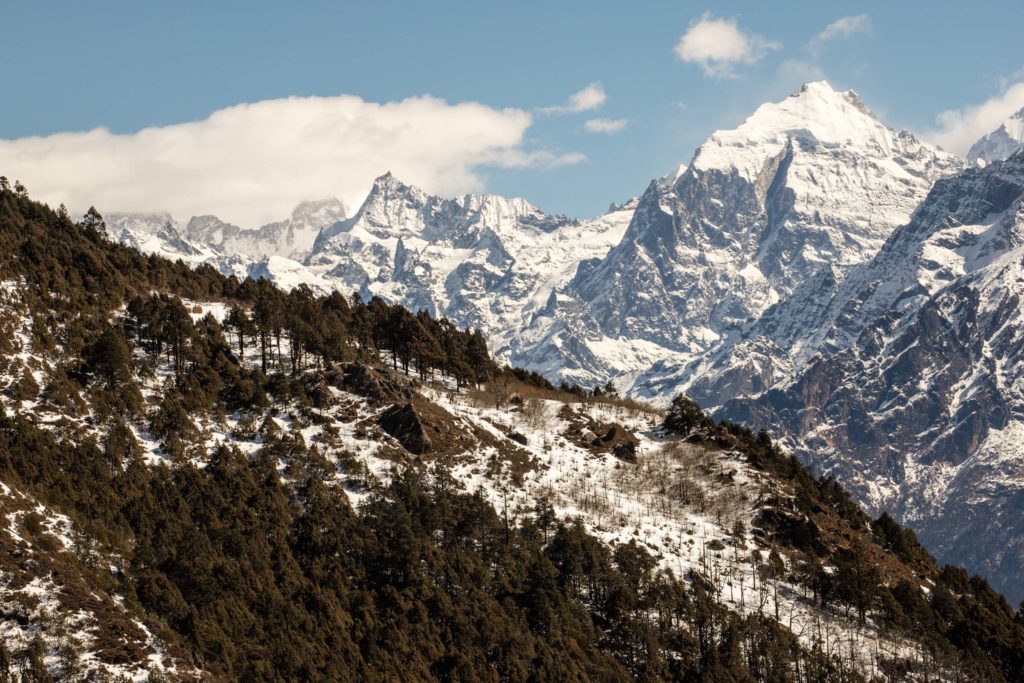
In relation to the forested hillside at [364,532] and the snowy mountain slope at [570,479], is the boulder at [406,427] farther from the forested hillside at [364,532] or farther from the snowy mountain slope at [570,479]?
the snowy mountain slope at [570,479]

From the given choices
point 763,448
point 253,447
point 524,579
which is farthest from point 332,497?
point 763,448

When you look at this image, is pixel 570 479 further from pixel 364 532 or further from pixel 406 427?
pixel 364 532

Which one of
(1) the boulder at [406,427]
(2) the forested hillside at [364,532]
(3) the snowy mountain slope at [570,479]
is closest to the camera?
(2) the forested hillside at [364,532]

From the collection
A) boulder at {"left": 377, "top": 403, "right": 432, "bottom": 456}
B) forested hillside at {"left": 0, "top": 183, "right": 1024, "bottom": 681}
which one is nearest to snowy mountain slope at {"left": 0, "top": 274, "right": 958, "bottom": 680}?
forested hillside at {"left": 0, "top": 183, "right": 1024, "bottom": 681}

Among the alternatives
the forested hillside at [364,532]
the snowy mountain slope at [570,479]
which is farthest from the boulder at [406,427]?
the snowy mountain slope at [570,479]

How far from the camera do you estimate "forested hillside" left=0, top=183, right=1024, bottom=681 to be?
9500 centimetres

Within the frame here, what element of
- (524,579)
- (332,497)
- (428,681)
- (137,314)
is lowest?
(428,681)

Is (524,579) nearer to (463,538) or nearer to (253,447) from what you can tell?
(463,538)

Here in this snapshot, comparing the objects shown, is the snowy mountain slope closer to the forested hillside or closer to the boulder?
the forested hillside

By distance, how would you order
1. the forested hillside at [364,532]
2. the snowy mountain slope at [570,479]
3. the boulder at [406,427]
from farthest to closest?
the boulder at [406,427], the snowy mountain slope at [570,479], the forested hillside at [364,532]

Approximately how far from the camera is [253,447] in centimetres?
A: 12269

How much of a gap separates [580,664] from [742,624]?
1764cm

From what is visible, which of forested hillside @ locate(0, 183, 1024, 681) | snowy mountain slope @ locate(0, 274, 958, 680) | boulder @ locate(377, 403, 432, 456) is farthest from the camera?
boulder @ locate(377, 403, 432, 456)

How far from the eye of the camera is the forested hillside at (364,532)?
9500cm
